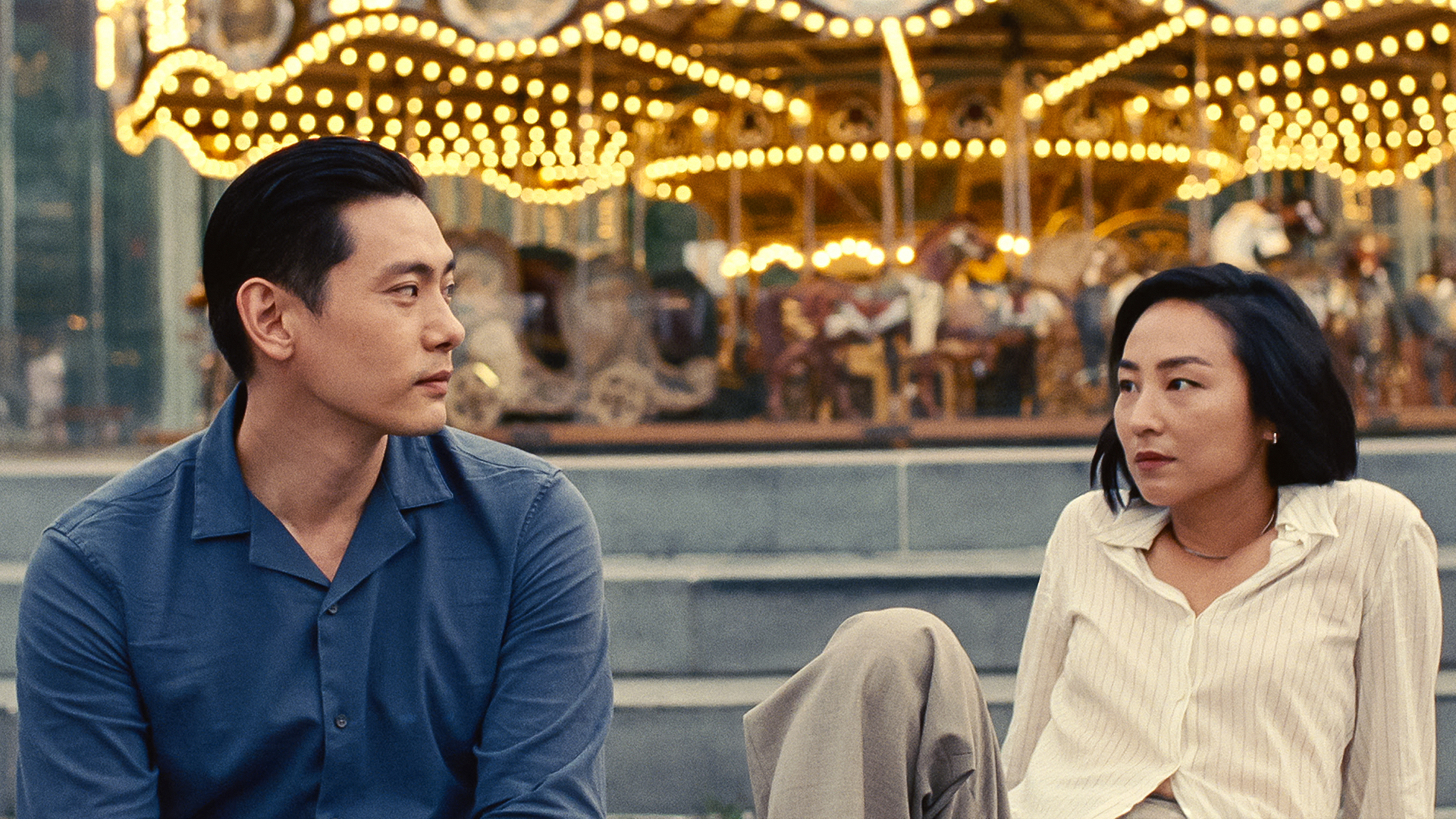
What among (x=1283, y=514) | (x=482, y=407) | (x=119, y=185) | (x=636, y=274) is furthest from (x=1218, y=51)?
(x=119, y=185)

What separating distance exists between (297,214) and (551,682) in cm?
62

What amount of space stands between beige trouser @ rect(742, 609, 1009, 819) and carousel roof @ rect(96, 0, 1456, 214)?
19.8ft

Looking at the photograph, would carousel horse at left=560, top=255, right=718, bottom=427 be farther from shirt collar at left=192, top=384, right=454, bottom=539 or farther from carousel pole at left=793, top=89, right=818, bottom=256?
shirt collar at left=192, top=384, right=454, bottom=539

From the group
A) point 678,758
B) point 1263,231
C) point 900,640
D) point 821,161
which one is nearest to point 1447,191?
point 1263,231

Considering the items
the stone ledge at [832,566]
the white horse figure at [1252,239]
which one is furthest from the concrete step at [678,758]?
the white horse figure at [1252,239]

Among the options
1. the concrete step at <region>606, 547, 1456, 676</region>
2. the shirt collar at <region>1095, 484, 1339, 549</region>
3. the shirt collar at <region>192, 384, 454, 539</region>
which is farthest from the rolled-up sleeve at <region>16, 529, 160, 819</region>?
the concrete step at <region>606, 547, 1456, 676</region>

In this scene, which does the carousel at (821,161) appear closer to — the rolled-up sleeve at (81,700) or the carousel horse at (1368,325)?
the carousel horse at (1368,325)

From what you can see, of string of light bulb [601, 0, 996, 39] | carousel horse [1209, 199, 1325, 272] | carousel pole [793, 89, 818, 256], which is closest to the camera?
string of light bulb [601, 0, 996, 39]

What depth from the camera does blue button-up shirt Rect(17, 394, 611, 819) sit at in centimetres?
148

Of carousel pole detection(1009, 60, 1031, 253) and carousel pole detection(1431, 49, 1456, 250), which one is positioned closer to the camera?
carousel pole detection(1431, 49, 1456, 250)

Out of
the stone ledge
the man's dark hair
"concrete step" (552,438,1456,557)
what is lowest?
the stone ledge

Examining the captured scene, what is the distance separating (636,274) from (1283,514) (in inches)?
251

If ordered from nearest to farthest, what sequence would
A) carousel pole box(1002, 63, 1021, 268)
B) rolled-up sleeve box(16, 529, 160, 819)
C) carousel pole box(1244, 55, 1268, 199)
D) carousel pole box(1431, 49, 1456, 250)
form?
1. rolled-up sleeve box(16, 529, 160, 819)
2. carousel pole box(1431, 49, 1456, 250)
3. carousel pole box(1244, 55, 1268, 199)
4. carousel pole box(1002, 63, 1021, 268)

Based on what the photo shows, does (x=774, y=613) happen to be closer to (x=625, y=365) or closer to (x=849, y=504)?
(x=849, y=504)
